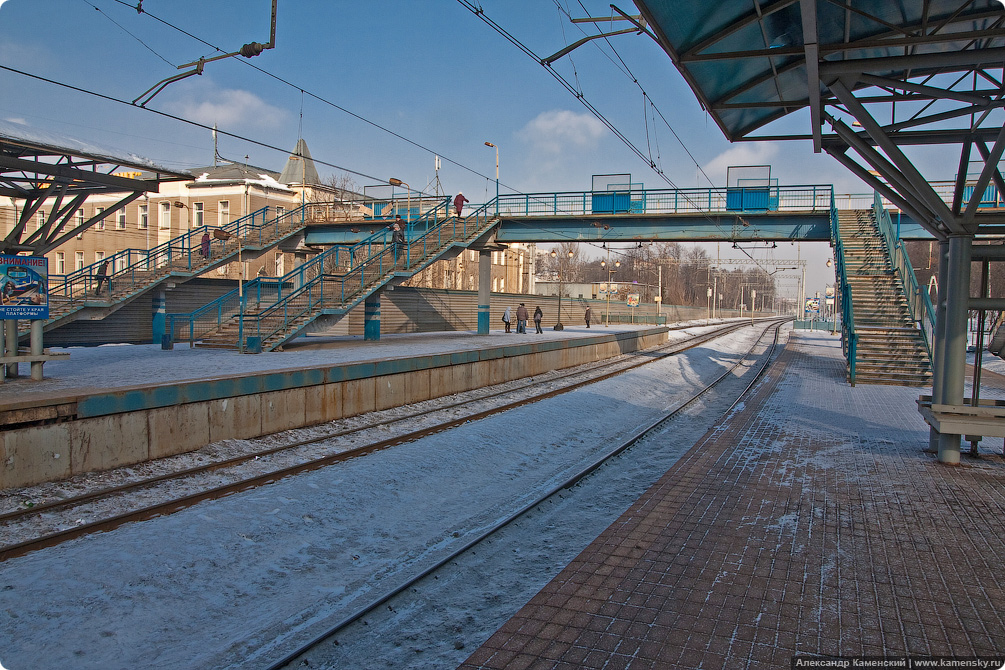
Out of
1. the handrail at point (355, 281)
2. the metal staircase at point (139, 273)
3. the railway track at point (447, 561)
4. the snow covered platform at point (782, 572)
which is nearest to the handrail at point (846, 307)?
the railway track at point (447, 561)

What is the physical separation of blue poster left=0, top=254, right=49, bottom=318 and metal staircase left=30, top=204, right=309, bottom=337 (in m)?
8.64

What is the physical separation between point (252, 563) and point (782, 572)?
4.70m

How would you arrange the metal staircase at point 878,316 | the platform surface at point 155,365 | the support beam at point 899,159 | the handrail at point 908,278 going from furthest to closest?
the handrail at point 908,278 → the metal staircase at point 878,316 → the platform surface at point 155,365 → the support beam at point 899,159

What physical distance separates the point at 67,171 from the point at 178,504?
8247 millimetres

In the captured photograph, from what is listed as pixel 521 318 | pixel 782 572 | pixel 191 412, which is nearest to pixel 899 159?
pixel 782 572

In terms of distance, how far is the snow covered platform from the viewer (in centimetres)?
415

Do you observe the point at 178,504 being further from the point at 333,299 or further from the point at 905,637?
the point at 333,299

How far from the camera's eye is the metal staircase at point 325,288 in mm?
18656

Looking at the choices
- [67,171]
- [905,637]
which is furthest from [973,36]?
[67,171]

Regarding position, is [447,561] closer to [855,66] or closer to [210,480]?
[210,480]

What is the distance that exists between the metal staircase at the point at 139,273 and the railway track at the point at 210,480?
961cm

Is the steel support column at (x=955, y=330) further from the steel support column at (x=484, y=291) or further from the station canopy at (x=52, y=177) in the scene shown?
the steel support column at (x=484, y=291)

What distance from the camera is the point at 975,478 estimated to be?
819 cm

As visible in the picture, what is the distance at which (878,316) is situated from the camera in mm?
21125
